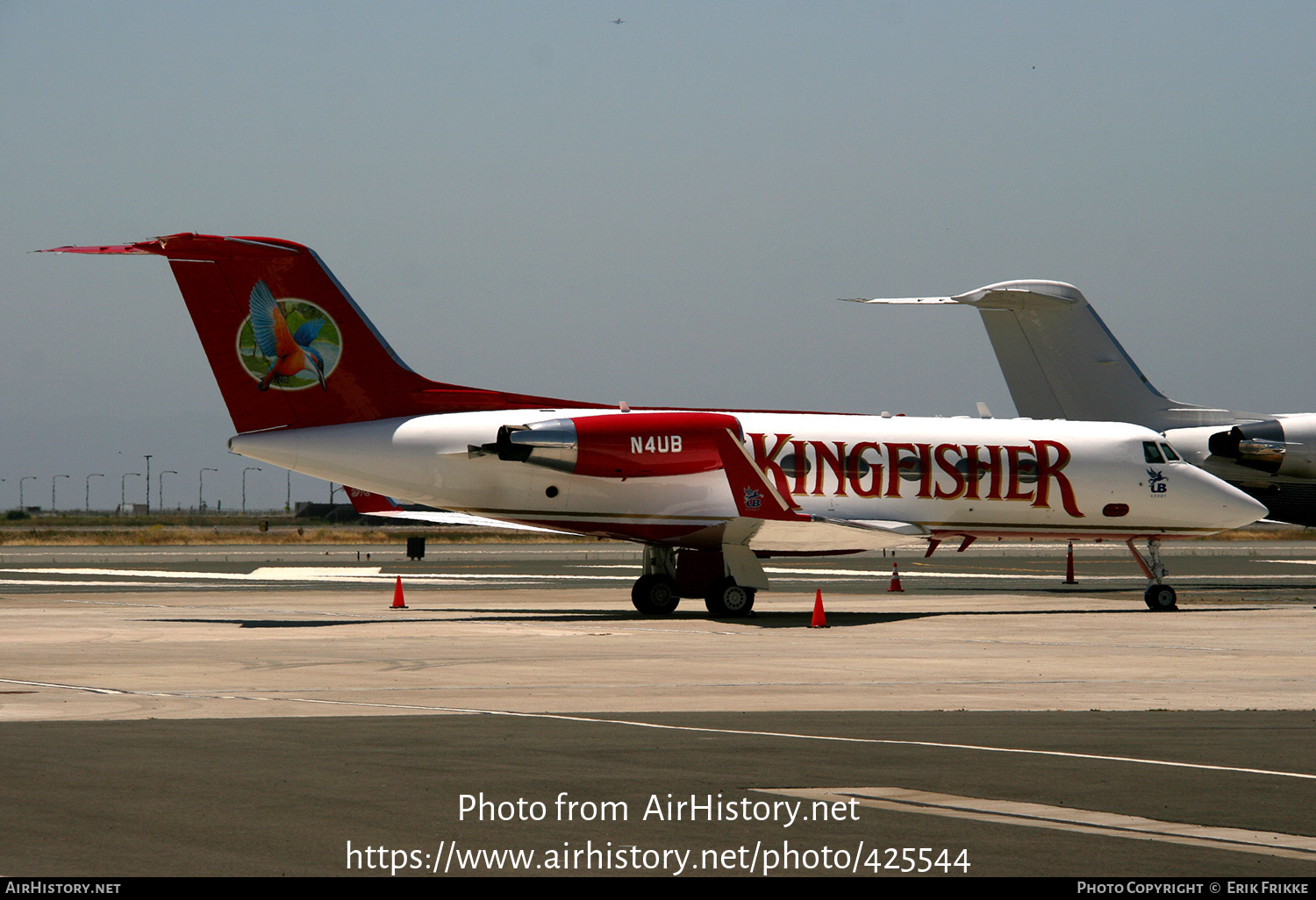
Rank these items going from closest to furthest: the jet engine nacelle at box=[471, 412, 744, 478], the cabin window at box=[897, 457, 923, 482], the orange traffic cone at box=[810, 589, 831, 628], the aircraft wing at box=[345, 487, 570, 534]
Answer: the orange traffic cone at box=[810, 589, 831, 628] → the jet engine nacelle at box=[471, 412, 744, 478] → the aircraft wing at box=[345, 487, 570, 534] → the cabin window at box=[897, 457, 923, 482]

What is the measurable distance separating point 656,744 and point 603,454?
14883 millimetres

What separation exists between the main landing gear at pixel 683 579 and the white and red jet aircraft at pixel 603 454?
3 cm

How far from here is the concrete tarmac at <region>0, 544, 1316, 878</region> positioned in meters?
7.25

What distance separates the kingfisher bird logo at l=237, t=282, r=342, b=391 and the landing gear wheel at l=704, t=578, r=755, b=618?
7542 millimetres

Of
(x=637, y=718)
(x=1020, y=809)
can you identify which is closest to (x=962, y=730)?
(x=637, y=718)

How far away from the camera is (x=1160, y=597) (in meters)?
28.1

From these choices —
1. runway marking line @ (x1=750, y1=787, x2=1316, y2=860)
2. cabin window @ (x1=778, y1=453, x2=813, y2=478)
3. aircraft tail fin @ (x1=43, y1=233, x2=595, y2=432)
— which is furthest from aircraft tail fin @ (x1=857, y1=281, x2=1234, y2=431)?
runway marking line @ (x1=750, y1=787, x2=1316, y2=860)

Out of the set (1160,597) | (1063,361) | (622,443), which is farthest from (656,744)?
(1063,361)

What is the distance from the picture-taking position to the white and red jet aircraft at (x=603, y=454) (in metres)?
25.0

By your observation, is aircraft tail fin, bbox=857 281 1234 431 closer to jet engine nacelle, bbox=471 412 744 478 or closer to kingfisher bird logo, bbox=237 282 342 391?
jet engine nacelle, bbox=471 412 744 478

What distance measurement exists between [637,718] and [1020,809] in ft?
15.8

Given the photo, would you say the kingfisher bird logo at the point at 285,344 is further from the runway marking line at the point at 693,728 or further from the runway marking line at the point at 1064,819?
the runway marking line at the point at 1064,819

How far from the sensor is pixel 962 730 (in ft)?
38.8
